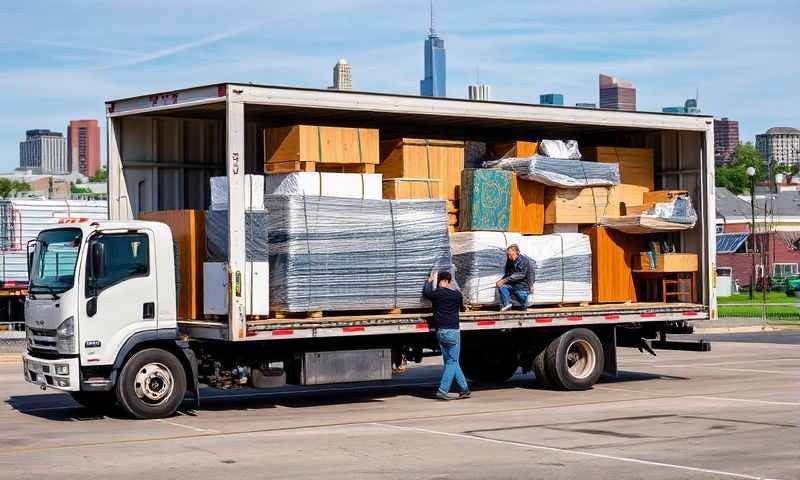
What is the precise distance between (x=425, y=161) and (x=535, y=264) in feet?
7.54

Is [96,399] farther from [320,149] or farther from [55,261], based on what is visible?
[320,149]

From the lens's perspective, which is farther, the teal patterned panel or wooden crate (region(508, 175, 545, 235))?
wooden crate (region(508, 175, 545, 235))

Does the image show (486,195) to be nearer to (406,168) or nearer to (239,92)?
(406,168)

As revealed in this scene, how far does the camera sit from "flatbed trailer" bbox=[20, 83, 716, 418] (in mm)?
14520

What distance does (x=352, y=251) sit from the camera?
51.6 ft

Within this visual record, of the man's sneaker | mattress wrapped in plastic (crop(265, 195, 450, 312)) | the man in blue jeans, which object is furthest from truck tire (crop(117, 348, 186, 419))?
the man's sneaker

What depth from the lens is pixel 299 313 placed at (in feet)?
51.0

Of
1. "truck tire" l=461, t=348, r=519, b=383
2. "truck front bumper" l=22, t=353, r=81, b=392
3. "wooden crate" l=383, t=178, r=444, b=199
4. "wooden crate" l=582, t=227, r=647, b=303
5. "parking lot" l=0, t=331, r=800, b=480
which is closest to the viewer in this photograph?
"parking lot" l=0, t=331, r=800, b=480

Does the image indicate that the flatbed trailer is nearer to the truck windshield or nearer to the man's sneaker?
the truck windshield

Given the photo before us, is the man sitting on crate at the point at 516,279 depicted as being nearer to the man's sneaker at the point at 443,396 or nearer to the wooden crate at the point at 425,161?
the wooden crate at the point at 425,161

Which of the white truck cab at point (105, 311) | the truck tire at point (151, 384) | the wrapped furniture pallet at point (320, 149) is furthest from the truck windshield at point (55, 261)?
the wrapped furniture pallet at point (320, 149)

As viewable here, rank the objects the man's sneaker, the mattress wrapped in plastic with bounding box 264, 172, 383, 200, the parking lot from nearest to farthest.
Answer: the parking lot
the mattress wrapped in plastic with bounding box 264, 172, 383, 200
the man's sneaker

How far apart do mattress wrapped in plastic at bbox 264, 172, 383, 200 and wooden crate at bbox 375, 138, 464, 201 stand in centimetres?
91

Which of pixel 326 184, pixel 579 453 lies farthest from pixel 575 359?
pixel 579 453
